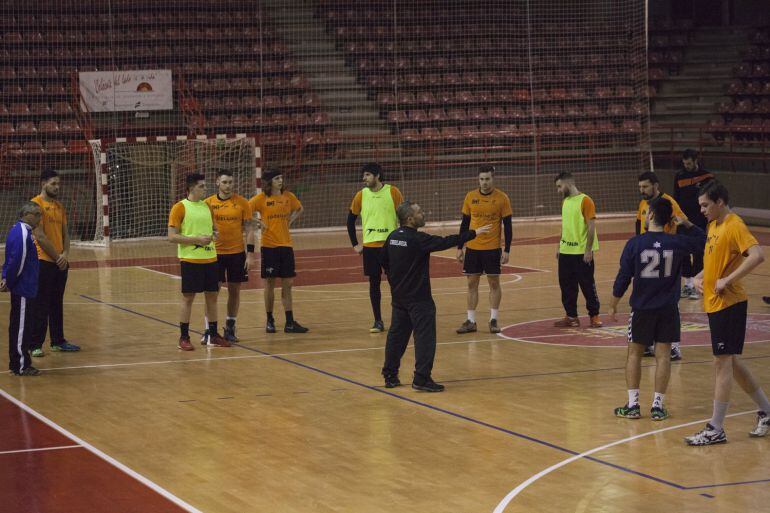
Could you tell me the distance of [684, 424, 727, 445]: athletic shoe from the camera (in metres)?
8.23

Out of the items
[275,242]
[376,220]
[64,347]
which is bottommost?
[64,347]

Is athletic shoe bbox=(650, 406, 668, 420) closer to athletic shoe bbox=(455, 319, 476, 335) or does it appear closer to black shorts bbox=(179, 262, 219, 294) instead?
athletic shoe bbox=(455, 319, 476, 335)

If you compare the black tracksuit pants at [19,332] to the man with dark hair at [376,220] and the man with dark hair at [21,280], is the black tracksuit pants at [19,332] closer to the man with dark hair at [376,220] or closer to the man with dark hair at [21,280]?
the man with dark hair at [21,280]

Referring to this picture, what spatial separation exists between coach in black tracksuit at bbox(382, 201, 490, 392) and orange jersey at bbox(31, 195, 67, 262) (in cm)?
427

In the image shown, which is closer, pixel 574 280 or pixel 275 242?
pixel 574 280

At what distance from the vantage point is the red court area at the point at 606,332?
502 inches

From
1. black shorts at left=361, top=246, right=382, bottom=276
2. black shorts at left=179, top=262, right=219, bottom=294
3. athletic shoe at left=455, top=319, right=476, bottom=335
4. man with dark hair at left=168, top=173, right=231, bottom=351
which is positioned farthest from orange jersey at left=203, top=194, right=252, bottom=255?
athletic shoe at left=455, top=319, right=476, bottom=335

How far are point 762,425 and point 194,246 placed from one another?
21.1 ft

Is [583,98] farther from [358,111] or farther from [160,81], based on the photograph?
[160,81]

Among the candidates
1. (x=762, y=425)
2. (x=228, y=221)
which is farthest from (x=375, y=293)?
(x=762, y=425)

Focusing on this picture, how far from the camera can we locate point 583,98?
3212cm

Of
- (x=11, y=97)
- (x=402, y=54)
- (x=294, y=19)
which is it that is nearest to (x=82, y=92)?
(x=11, y=97)

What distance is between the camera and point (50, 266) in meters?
12.4

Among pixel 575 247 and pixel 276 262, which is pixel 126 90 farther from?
pixel 575 247
